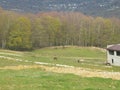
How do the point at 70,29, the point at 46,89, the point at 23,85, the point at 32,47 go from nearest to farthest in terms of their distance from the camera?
the point at 46,89
the point at 23,85
the point at 32,47
the point at 70,29

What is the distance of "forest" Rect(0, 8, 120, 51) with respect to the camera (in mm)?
120250

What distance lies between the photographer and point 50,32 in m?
133

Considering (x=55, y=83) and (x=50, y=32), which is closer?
(x=55, y=83)

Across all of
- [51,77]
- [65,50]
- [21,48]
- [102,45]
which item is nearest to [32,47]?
→ [21,48]

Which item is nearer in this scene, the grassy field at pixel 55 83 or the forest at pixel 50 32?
the grassy field at pixel 55 83

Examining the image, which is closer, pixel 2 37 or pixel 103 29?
pixel 2 37

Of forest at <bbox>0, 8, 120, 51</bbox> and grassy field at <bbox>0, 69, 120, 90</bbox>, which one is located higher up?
grassy field at <bbox>0, 69, 120, 90</bbox>

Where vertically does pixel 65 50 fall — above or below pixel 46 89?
below

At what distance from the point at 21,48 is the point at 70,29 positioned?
27660 mm

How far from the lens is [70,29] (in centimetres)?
14200

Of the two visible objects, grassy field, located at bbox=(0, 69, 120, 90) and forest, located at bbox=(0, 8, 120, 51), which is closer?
grassy field, located at bbox=(0, 69, 120, 90)

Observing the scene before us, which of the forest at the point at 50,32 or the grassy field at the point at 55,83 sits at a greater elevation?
the grassy field at the point at 55,83

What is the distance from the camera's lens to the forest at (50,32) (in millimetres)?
120250

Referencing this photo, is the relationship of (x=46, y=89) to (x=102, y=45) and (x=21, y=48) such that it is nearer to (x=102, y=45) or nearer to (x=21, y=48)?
(x=21, y=48)
